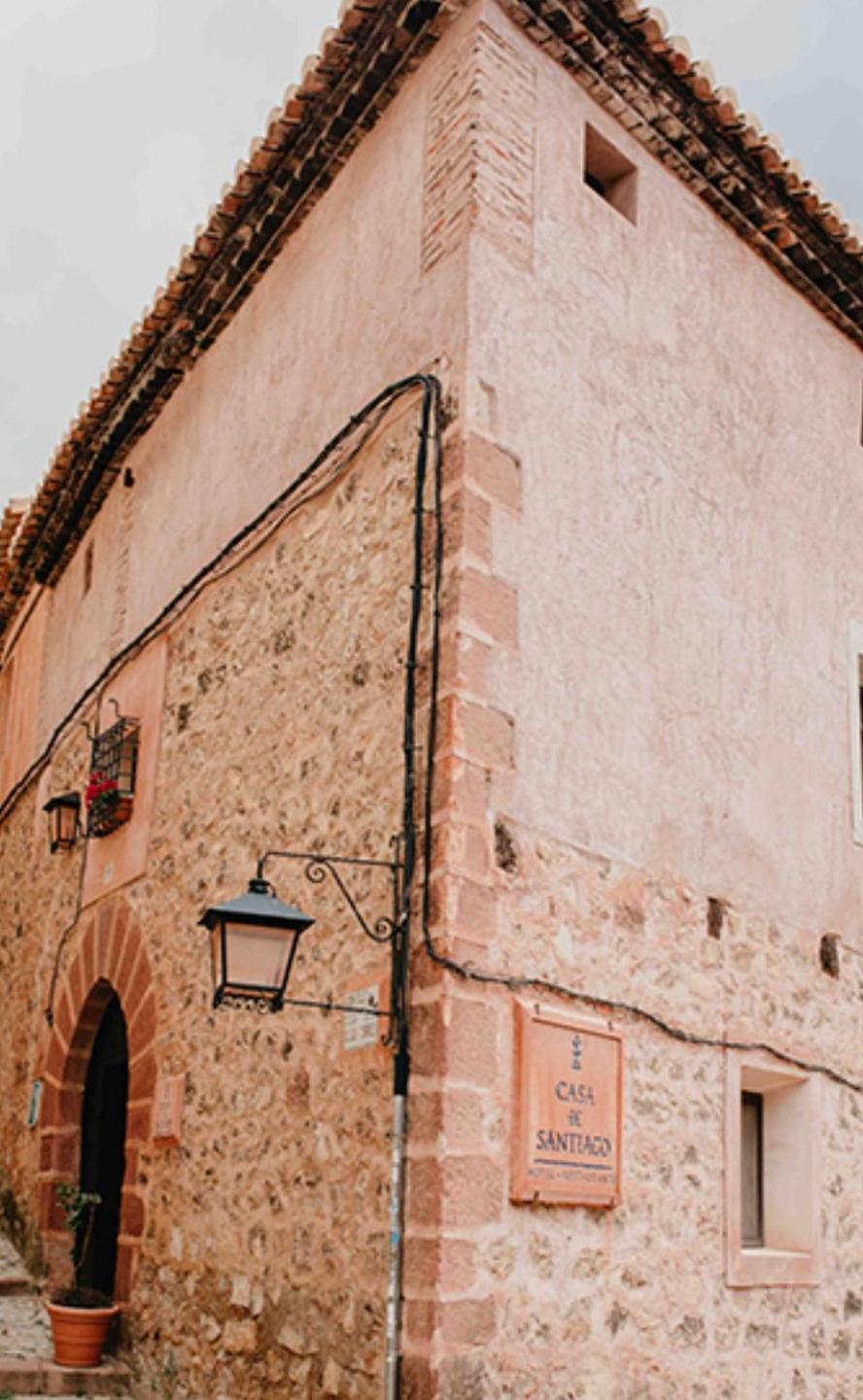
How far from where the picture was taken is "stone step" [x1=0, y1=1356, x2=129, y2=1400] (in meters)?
7.56

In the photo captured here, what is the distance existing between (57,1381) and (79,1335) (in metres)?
0.24

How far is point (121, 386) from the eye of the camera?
1043cm

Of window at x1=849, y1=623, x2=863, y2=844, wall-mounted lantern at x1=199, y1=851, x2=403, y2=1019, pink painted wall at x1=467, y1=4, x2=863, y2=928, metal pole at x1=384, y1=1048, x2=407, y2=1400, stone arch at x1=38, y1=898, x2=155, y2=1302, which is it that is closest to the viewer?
metal pole at x1=384, y1=1048, x2=407, y2=1400

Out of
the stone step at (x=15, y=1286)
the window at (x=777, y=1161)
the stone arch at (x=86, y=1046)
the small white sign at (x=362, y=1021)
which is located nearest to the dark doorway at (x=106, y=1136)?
the stone arch at (x=86, y=1046)

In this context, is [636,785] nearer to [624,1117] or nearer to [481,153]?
[624,1117]

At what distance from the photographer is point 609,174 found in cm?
795

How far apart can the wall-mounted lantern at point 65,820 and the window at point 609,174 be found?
5.25m

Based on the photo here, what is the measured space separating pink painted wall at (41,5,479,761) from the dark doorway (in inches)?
103

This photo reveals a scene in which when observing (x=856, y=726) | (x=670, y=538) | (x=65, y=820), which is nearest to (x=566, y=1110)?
(x=670, y=538)

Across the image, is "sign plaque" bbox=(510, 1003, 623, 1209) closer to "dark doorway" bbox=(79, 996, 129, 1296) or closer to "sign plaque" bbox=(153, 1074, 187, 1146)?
"sign plaque" bbox=(153, 1074, 187, 1146)

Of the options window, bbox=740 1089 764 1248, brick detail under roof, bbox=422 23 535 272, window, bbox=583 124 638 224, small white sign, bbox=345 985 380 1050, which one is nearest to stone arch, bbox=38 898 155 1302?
small white sign, bbox=345 985 380 1050

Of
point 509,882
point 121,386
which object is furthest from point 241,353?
point 509,882

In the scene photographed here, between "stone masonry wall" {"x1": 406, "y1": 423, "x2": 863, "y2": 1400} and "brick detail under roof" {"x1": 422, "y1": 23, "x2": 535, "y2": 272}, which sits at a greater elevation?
"brick detail under roof" {"x1": 422, "y1": 23, "x2": 535, "y2": 272}

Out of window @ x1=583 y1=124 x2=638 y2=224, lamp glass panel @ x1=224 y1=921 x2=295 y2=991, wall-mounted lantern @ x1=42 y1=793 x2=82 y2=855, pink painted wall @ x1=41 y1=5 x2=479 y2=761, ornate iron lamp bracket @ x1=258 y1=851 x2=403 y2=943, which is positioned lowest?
lamp glass panel @ x1=224 y1=921 x2=295 y2=991
